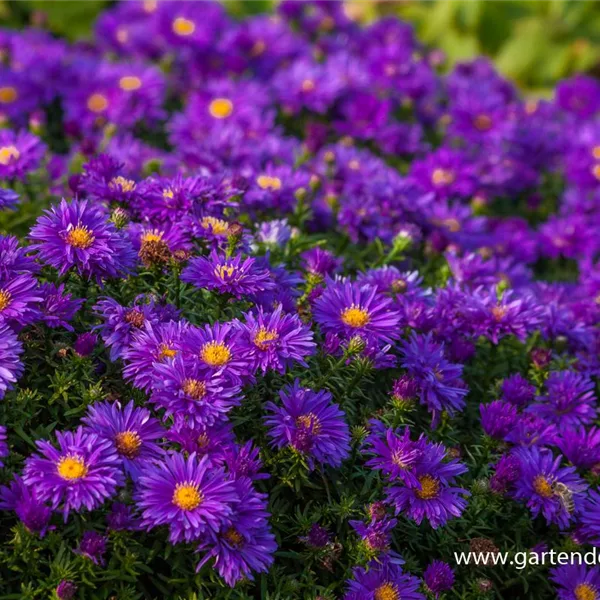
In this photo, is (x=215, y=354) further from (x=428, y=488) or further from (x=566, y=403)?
(x=566, y=403)

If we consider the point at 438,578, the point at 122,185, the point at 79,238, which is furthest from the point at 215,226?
the point at 438,578

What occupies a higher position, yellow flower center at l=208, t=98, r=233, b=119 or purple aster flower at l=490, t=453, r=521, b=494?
purple aster flower at l=490, t=453, r=521, b=494

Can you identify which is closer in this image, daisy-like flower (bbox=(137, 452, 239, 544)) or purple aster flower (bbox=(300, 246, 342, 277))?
daisy-like flower (bbox=(137, 452, 239, 544))

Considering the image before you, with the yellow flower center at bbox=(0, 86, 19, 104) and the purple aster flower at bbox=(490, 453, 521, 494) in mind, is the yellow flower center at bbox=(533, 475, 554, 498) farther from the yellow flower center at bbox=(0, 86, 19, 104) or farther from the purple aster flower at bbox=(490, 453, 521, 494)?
the yellow flower center at bbox=(0, 86, 19, 104)

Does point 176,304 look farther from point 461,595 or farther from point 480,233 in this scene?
point 480,233

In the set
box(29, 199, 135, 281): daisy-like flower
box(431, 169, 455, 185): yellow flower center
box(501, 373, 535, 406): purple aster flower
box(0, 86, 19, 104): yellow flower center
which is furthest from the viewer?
box(0, 86, 19, 104): yellow flower center

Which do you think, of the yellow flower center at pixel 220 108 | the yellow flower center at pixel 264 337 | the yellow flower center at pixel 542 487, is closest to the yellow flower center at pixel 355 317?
the yellow flower center at pixel 264 337

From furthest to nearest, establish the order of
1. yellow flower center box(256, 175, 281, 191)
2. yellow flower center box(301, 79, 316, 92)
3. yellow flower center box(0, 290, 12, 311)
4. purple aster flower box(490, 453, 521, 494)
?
yellow flower center box(301, 79, 316, 92), yellow flower center box(256, 175, 281, 191), purple aster flower box(490, 453, 521, 494), yellow flower center box(0, 290, 12, 311)

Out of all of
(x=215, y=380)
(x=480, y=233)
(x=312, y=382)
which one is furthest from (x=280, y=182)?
(x=215, y=380)

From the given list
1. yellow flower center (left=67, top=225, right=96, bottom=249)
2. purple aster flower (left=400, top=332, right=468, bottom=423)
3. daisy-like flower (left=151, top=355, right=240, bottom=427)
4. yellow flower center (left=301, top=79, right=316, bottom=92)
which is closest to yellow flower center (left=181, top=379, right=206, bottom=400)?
daisy-like flower (left=151, top=355, right=240, bottom=427)
